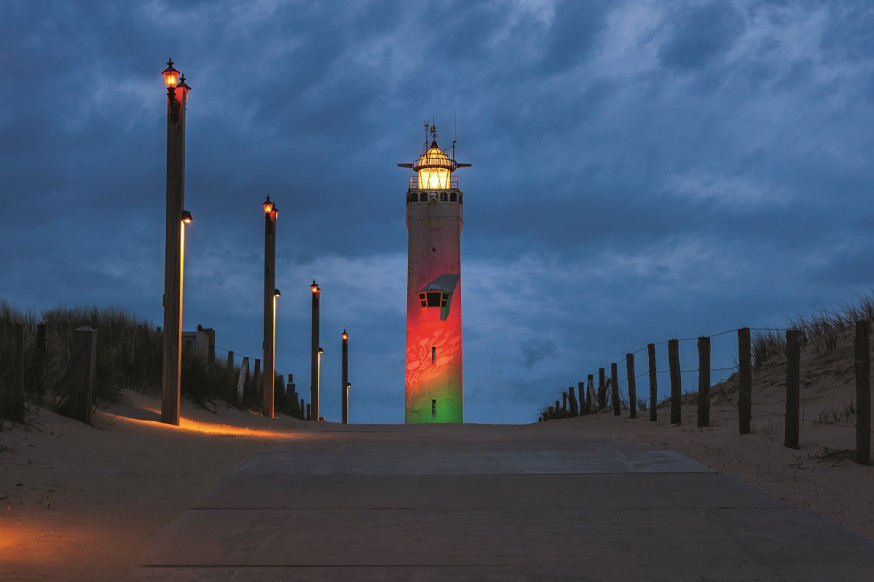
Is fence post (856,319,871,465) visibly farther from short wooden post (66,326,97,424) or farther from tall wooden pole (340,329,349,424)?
tall wooden pole (340,329,349,424)

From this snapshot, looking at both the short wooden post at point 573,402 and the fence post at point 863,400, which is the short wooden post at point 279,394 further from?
the fence post at point 863,400

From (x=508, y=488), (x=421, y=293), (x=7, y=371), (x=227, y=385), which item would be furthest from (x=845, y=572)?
(x=421, y=293)

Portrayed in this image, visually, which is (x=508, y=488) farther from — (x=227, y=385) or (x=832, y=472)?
(x=227, y=385)

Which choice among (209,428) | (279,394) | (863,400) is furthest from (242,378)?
(863,400)

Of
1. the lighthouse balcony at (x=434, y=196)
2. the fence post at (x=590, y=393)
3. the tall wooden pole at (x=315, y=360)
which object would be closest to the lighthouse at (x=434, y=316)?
the lighthouse balcony at (x=434, y=196)

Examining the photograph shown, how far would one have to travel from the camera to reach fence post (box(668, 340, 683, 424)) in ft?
59.0

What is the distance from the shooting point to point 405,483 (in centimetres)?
976

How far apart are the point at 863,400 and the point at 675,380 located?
7.52m

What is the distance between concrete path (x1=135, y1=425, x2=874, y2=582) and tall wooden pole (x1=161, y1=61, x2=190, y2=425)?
5.88 m

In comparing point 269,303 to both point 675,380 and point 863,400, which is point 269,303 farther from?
point 863,400

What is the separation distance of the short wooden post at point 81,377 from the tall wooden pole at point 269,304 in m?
12.5

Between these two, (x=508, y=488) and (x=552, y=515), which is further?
(x=508, y=488)

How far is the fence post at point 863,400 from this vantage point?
10.4 metres

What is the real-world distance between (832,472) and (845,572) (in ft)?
13.9
